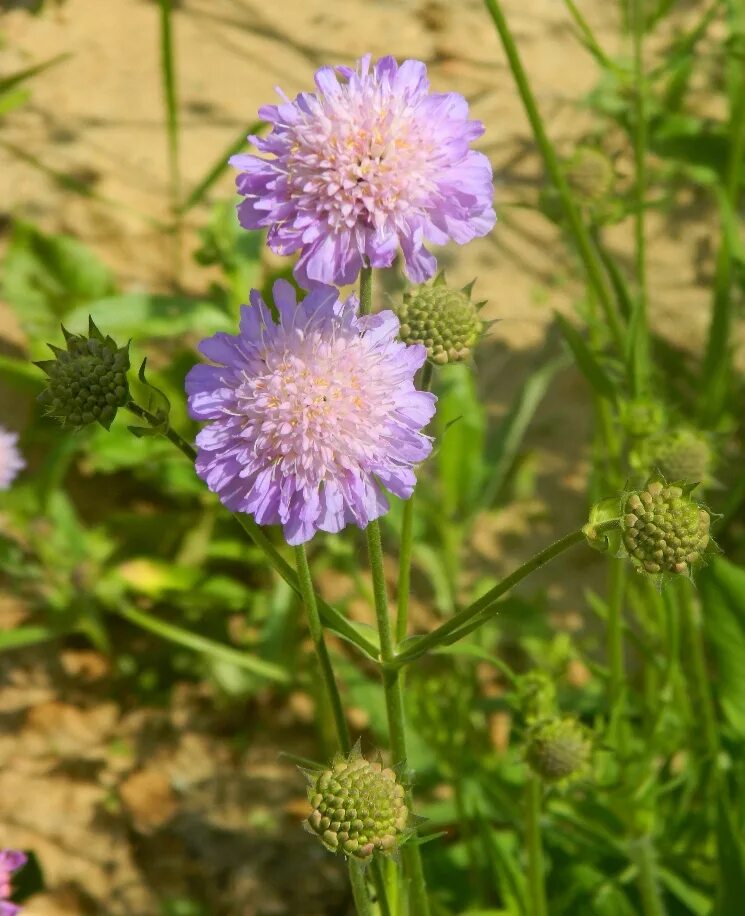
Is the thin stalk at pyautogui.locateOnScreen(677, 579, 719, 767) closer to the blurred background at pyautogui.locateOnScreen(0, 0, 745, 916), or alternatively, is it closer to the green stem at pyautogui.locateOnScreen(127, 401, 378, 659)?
the blurred background at pyautogui.locateOnScreen(0, 0, 745, 916)

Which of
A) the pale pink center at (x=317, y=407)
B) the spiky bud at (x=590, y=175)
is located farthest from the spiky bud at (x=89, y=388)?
the spiky bud at (x=590, y=175)

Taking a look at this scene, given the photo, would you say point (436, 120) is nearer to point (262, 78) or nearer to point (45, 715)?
point (45, 715)

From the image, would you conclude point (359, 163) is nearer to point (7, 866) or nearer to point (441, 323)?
point (441, 323)

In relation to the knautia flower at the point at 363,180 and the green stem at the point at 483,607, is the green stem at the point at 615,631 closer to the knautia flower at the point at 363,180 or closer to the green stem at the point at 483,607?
the green stem at the point at 483,607

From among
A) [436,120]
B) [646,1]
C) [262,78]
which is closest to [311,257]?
[436,120]

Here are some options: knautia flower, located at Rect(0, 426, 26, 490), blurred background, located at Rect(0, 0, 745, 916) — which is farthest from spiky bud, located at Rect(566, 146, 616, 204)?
knautia flower, located at Rect(0, 426, 26, 490)

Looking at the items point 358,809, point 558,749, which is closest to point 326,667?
point 358,809

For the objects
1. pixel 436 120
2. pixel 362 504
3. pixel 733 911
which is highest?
pixel 436 120
